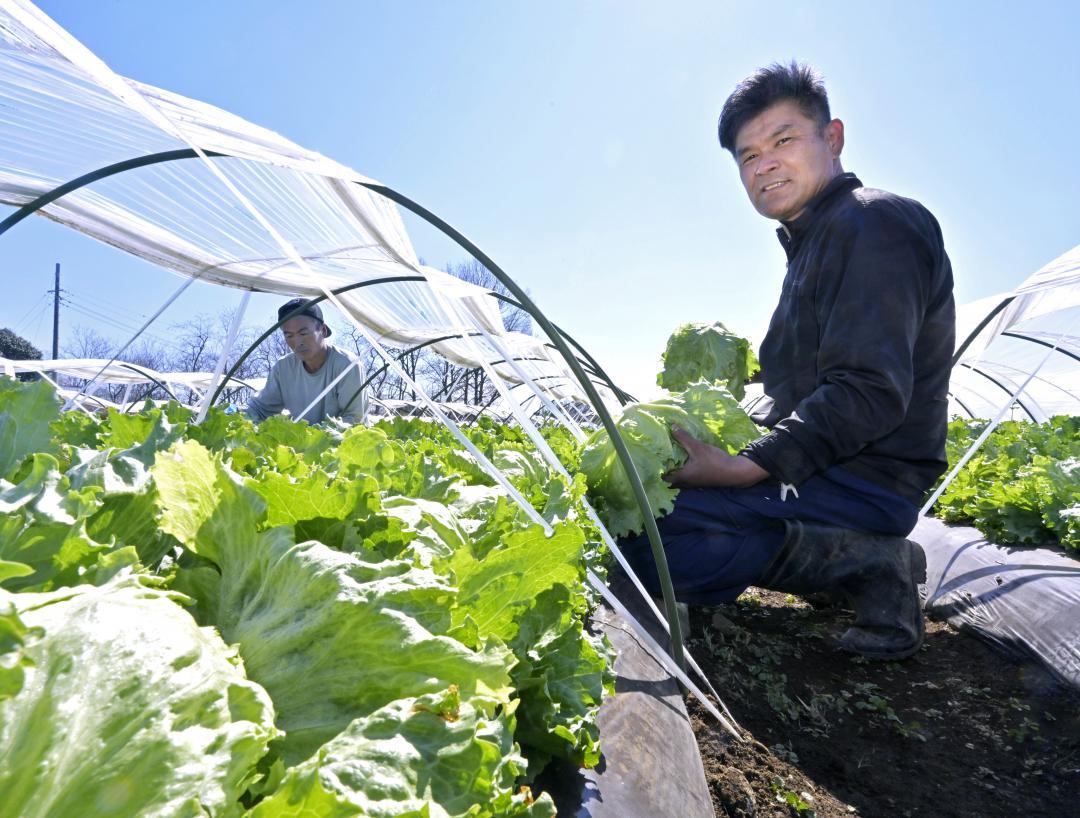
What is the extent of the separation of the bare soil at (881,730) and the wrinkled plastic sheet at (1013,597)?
113 millimetres

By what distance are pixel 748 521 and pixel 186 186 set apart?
458 cm

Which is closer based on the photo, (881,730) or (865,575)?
(881,730)

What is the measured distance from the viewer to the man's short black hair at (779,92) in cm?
367

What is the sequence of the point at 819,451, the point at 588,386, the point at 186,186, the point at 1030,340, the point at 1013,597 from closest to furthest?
the point at 588,386 → the point at 819,451 → the point at 1013,597 → the point at 186,186 → the point at 1030,340

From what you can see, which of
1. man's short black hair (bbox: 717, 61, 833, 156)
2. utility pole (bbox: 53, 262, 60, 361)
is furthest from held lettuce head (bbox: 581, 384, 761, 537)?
utility pole (bbox: 53, 262, 60, 361)

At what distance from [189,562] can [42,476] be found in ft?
0.89

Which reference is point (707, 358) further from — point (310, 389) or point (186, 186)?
point (310, 389)

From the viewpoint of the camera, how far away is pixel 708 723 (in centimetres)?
293

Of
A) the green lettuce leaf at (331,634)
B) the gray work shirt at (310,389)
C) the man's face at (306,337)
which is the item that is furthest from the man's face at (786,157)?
the gray work shirt at (310,389)

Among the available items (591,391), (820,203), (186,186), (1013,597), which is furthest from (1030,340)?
(186,186)

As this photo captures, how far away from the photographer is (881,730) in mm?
3207

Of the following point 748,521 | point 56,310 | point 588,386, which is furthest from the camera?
point 56,310

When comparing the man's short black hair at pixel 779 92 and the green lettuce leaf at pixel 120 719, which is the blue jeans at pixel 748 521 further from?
the green lettuce leaf at pixel 120 719

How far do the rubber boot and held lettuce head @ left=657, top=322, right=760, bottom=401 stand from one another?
5.80 feet
